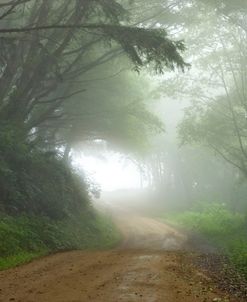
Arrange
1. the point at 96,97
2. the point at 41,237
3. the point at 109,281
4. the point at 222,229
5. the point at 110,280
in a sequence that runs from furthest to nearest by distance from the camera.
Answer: the point at 96,97 → the point at 222,229 → the point at 41,237 → the point at 110,280 → the point at 109,281

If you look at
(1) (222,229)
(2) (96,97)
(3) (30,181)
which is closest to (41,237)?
(3) (30,181)

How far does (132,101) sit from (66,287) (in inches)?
869

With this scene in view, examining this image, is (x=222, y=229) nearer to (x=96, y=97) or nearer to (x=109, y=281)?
(x=96, y=97)

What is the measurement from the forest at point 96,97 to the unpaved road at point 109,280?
35 cm

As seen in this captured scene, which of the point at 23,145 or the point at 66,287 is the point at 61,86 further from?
the point at 66,287

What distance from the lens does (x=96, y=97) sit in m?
27.8

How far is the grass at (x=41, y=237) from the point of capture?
13.5 meters

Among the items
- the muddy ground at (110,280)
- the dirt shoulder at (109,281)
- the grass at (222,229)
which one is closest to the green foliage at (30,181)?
the muddy ground at (110,280)

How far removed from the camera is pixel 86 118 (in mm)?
29625

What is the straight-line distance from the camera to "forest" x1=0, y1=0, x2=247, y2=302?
47.4ft

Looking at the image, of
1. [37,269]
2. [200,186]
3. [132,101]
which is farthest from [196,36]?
[200,186]

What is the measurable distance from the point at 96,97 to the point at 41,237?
13351 mm

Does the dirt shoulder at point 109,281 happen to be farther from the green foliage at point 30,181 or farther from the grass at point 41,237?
the green foliage at point 30,181

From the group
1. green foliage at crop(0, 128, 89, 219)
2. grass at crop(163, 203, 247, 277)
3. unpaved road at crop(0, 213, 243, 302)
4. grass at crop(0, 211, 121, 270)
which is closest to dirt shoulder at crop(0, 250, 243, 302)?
unpaved road at crop(0, 213, 243, 302)
